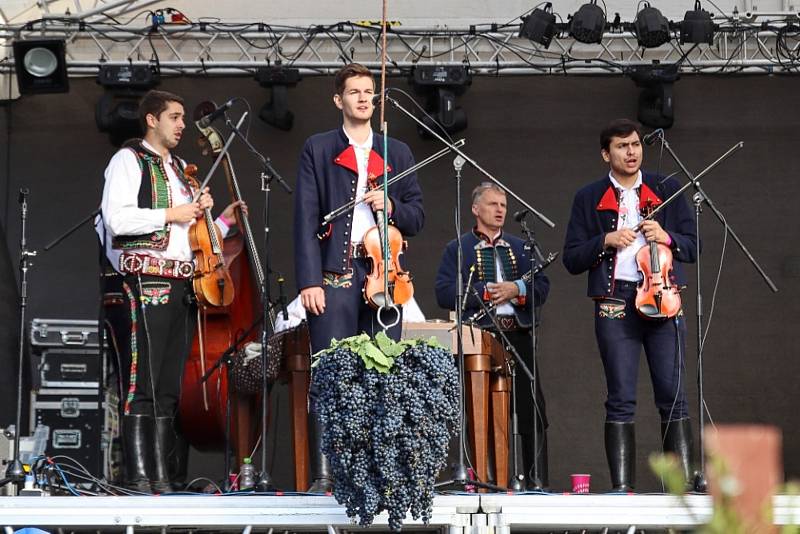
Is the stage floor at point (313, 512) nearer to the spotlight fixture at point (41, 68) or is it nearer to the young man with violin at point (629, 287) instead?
the young man with violin at point (629, 287)

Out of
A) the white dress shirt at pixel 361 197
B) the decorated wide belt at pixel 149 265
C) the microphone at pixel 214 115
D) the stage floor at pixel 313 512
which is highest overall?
the microphone at pixel 214 115

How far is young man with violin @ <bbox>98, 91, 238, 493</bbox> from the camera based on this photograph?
4.48m

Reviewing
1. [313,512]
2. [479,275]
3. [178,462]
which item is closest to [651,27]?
[479,275]

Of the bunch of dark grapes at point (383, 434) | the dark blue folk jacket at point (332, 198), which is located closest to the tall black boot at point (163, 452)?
the dark blue folk jacket at point (332, 198)

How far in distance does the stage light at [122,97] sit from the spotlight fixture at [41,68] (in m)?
0.26

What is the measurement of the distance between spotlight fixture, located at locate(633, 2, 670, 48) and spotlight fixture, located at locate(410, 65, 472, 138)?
1.05m

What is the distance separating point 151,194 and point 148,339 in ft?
1.94

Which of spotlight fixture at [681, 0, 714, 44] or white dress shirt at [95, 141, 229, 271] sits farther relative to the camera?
spotlight fixture at [681, 0, 714, 44]

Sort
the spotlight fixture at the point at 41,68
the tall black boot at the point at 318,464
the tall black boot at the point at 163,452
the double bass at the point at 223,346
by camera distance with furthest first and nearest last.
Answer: the spotlight fixture at the point at 41,68
the double bass at the point at 223,346
the tall black boot at the point at 163,452
the tall black boot at the point at 318,464

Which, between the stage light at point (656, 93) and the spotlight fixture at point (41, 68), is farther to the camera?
the stage light at point (656, 93)

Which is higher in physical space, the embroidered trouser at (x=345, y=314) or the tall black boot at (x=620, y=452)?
the embroidered trouser at (x=345, y=314)

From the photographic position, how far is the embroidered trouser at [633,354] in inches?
182

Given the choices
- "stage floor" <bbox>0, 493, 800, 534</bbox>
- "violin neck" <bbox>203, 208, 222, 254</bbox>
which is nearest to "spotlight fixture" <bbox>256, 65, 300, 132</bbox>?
"violin neck" <bbox>203, 208, 222, 254</bbox>

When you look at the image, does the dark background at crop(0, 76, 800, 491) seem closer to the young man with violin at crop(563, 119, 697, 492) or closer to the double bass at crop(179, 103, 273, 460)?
the double bass at crop(179, 103, 273, 460)
